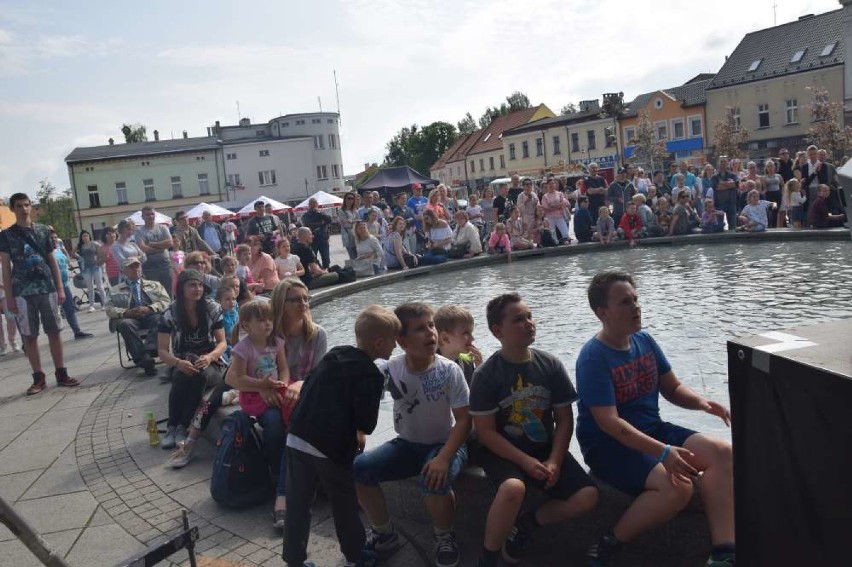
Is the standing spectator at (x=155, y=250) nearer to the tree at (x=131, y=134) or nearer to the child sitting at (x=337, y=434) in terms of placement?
the child sitting at (x=337, y=434)

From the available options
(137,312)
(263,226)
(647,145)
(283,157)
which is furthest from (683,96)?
(137,312)

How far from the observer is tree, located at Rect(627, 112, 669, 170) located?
54.6m

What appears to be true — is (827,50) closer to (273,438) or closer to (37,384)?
(37,384)

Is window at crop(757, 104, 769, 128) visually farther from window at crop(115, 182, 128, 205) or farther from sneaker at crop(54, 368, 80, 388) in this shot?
window at crop(115, 182, 128, 205)

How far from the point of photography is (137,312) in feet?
27.5

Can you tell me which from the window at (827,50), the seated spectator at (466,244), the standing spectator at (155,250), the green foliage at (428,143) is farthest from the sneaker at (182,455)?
the green foliage at (428,143)

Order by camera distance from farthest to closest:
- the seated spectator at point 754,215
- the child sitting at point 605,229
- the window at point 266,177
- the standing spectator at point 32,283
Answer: the window at point 266,177
the child sitting at point 605,229
the seated spectator at point 754,215
the standing spectator at point 32,283

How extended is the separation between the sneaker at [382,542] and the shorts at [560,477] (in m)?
0.64

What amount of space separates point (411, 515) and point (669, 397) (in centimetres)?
162

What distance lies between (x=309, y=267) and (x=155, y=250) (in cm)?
326

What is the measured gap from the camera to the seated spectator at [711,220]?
16.5m

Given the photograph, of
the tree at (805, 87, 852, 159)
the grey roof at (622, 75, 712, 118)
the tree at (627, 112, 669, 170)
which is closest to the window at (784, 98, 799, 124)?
the tree at (805, 87, 852, 159)

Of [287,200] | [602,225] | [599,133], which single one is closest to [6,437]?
[602,225]

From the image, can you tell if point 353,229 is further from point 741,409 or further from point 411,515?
point 741,409
